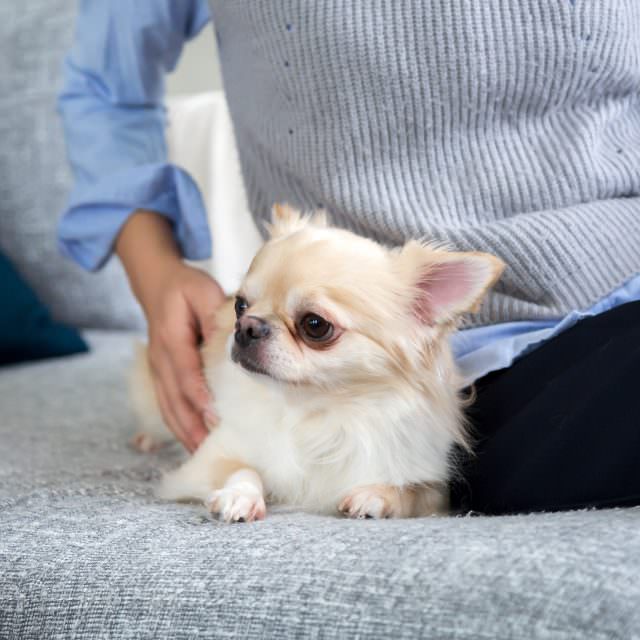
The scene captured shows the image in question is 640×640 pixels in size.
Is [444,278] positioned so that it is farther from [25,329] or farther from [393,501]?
[25,329]

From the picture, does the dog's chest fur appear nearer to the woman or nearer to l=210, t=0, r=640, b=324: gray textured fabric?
the woman

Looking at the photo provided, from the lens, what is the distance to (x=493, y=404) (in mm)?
973

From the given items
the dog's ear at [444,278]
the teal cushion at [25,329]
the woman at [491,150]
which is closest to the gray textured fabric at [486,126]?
the woman at [491,150]

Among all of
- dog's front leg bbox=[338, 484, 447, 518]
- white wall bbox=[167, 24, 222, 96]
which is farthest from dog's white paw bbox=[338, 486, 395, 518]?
white wall bbox=[167, 24, 222, 96]

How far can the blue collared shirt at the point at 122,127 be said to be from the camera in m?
1.31

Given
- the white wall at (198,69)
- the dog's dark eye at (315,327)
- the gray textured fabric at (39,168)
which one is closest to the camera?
the dog's dark eye at (315,327)

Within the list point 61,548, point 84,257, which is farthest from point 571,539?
point 84,257

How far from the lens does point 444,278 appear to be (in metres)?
0.88

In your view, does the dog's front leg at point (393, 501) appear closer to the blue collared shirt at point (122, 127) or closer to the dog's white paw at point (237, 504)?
the dog's white paw at point (237, 504)

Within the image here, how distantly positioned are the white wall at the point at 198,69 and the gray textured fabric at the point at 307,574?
200 cm

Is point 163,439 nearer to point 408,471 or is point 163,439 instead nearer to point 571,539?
point 408,471

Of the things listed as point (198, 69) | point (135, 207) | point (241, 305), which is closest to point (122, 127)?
point (135, 207)

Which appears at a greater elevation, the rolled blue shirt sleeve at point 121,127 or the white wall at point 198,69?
the rolled blue shirt sleeve at point 121,127

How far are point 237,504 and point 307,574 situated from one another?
20 centimetres
